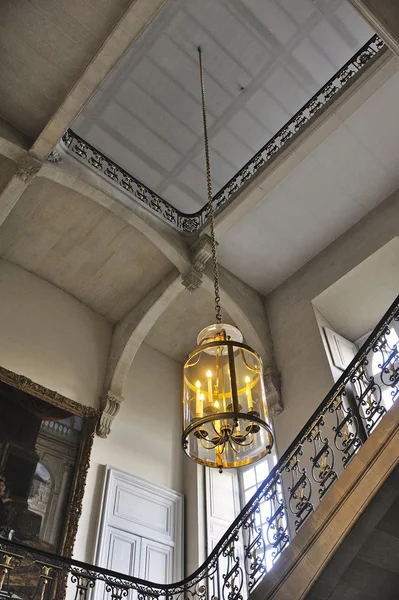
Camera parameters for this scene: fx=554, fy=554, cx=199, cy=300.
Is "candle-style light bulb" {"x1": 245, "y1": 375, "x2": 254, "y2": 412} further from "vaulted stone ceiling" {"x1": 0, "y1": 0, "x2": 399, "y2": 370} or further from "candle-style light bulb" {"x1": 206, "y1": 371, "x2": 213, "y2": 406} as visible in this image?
"vaulted stone ceiling" {"x1": 0, "y1": 0, "x2": 399, "y2": 370}

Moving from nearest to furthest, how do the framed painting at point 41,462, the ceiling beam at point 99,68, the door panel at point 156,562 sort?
the ceiling beam at point 99,68 → the framed painting at point 41,462 → the door panel at point 156,562

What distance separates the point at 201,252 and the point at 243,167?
4.74 feet

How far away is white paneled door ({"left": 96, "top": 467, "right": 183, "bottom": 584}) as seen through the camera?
7047 mm

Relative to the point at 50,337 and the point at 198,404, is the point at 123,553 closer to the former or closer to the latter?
the point at 50,337

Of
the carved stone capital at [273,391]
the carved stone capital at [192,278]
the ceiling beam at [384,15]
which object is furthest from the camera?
the carved stone capital at [192,278]

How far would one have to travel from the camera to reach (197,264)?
824 cm

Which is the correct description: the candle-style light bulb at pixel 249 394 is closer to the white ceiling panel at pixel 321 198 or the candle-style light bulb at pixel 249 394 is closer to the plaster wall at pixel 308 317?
the plaster wall at pixel 308 317

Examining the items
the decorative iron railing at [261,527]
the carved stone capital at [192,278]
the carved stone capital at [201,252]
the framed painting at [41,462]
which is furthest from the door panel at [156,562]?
the carved stone capital at [201,252]

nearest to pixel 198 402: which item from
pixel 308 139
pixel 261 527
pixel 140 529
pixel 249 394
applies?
pixel 249 394

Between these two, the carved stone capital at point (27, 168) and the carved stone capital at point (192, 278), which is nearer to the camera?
the carved stone capital at point (27, 168)

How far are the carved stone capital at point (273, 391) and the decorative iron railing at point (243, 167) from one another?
2465mm

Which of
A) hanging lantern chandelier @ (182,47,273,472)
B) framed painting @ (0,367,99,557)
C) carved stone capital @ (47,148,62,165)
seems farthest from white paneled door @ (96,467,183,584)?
carved stone capital @ (47,148,62,165)

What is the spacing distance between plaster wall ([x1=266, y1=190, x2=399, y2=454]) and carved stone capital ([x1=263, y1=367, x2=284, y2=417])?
0.08 metres

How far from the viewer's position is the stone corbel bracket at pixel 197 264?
8.15 m
